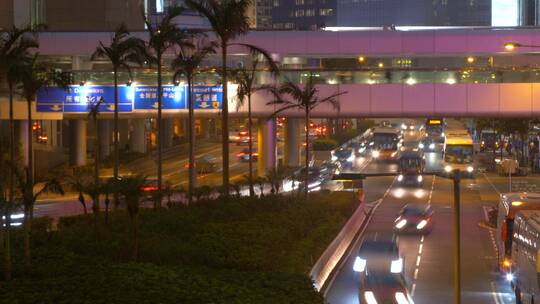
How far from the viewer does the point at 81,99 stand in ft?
152

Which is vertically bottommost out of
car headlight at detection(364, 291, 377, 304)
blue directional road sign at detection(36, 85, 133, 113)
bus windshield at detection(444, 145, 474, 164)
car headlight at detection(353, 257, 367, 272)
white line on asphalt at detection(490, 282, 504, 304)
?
white line on asphalt at detection(490, 282, 504, 304)

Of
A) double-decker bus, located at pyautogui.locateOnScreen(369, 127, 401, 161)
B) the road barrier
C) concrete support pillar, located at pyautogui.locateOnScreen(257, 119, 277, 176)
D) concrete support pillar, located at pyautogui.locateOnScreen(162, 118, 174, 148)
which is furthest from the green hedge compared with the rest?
concrete support pillar, located at pyautogui.locateOnScreen(162, 118, 174, 148)

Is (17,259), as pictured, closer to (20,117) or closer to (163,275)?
(163,275)

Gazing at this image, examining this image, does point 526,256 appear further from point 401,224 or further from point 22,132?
point 22,132

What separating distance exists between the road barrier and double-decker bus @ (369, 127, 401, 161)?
38.6 metres

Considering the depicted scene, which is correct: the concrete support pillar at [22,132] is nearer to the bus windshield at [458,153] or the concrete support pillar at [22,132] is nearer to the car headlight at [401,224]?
the car headlight at [401,224]

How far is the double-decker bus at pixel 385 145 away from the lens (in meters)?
Result: 79.7

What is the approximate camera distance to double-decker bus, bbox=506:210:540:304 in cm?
1736

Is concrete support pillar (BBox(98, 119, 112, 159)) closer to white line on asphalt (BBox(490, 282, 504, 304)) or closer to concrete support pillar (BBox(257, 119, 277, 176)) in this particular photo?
concrete support pillar (BBox(257, 119, 277, 176))

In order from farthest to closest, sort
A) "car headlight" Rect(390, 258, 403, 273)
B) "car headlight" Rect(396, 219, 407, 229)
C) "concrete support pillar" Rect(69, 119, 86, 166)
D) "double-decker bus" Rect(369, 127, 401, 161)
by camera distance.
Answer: "double-decker bus" Rect(369, 127, 401, 161), "concrete support pillar" Rect(69, 119, 86, 166), "car headlight" Rect(396, 219, 407, 229), "car headlight" Rect(390, 258, 403, 273)

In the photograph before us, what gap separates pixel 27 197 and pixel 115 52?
14.9 metres

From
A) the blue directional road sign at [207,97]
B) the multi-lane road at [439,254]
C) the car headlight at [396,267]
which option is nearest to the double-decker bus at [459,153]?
the multi-lane road at [439,254]

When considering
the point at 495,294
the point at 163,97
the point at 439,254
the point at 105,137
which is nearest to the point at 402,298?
the point at 495,294

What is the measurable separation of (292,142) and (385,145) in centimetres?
2645
